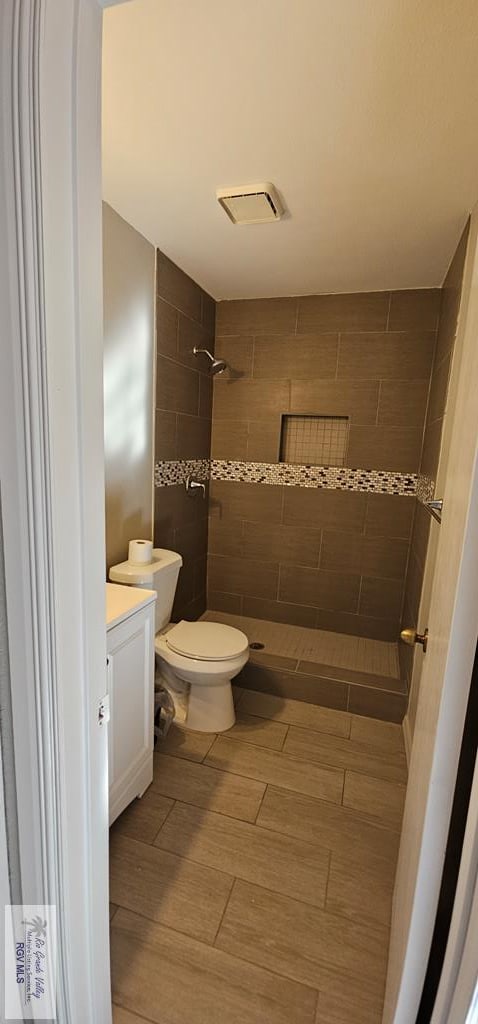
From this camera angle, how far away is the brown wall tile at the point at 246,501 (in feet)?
9.72

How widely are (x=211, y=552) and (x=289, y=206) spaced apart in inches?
83.6

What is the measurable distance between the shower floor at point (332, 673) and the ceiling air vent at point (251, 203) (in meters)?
2.18

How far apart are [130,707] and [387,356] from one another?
2.35 meters

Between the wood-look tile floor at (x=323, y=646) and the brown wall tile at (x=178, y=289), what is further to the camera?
the wood-look tile floor at (x=323, y=646)

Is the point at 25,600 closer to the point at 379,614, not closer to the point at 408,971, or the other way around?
the point at 408,971

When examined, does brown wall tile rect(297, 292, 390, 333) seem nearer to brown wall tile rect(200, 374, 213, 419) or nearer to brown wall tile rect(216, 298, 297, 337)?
brown wall tile rect(216, 298, 297, 337)

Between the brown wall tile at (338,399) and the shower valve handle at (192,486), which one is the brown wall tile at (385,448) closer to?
the brown wall tile at (338,399)

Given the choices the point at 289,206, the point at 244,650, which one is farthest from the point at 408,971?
the point at 289,206

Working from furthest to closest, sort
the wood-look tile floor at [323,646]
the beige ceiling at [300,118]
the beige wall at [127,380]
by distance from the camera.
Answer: the wood-look tile floor at [323,646], the beige wall at [127,380], the beige ceiling at [300,118]

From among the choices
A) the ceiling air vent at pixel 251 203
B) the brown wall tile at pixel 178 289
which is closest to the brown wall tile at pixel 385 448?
the brown wall tile at pixel 178 289

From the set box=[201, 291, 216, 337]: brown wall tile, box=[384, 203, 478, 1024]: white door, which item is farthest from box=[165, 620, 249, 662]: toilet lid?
box=[201, 291, 216, 337]: brown wall tile

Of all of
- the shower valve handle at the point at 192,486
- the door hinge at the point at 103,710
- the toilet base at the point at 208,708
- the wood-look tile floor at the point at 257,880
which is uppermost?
the shower valve handle at the point at 192,486

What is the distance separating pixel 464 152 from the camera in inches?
53.2

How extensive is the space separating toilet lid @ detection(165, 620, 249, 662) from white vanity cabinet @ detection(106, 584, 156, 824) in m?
0.34
